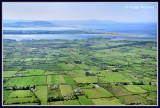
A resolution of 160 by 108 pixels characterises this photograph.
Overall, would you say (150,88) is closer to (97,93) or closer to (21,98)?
(97,93)

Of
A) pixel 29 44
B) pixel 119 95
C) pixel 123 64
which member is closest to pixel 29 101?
pixel 119 95

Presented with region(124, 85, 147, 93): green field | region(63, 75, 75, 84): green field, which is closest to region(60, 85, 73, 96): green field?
region(63, 75, 75, 84): green field

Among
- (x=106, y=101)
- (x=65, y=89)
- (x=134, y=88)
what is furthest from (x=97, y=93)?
(x=134, y=88)

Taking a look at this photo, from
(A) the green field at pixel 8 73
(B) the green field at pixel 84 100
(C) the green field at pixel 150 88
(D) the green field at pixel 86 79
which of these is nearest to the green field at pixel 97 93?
(B) the green field at pixel 84 100

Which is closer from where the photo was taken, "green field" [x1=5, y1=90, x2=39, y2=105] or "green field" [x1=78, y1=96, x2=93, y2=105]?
"green field" [x1=5, y1=90, x2=39, y2=105]

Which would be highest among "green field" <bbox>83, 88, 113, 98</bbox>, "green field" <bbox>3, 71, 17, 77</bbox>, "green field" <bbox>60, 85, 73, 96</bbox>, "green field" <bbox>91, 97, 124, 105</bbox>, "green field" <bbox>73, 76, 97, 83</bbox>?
"green field" <bbox>3, 71, 17, 77</bbox>

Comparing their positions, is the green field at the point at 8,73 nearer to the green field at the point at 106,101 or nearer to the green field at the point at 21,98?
the green field at the point at 21,98

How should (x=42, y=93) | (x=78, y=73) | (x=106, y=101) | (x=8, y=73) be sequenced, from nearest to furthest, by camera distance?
(x=106, y=101) → (x=42, y=93) → (x=8, y=73) → (x=78, y=73)

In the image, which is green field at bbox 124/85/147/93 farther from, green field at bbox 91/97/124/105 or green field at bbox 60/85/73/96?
green field at bbox 60/85/73/96

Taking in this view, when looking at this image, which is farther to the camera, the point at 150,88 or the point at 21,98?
the point at 150,88

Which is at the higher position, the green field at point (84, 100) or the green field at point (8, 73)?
the green field at point (8, 73)

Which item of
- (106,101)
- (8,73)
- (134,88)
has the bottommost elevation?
(106,101)

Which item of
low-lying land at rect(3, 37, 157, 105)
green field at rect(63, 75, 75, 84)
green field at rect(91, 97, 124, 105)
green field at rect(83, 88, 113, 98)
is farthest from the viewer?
green field at rect(63, 75, 75, 84)
